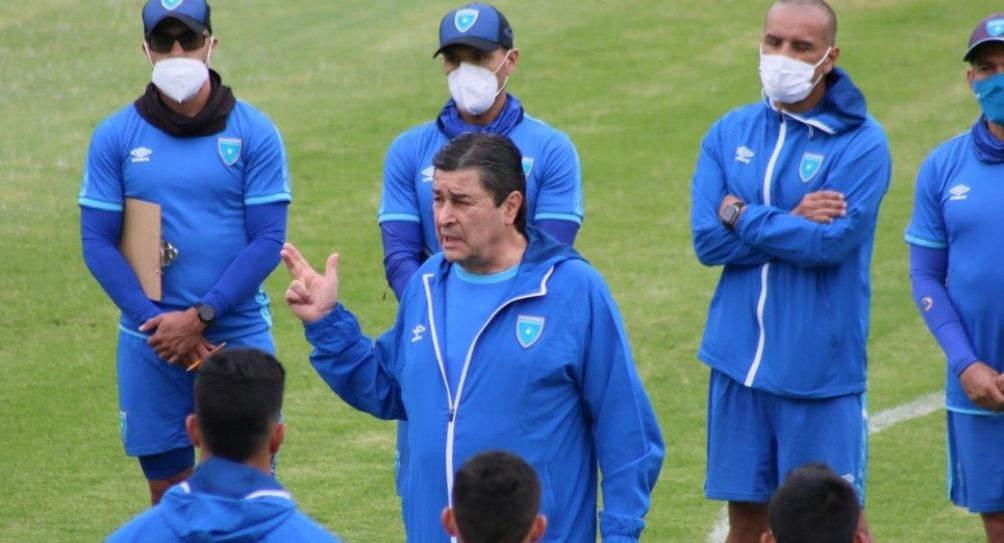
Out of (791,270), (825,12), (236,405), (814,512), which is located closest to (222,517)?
→ (236,405)

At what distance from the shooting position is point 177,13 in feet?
24.8

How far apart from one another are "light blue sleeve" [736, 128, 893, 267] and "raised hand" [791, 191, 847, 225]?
0.03 m

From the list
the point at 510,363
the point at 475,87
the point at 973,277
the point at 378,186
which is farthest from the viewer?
the point at 378,186

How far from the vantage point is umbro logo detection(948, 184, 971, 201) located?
7.09m

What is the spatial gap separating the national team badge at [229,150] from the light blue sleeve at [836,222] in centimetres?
206

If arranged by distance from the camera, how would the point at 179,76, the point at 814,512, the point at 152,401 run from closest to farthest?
the point at 814,512
the point at 179,76
the point at 152,401

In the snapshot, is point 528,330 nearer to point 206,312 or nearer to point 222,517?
point 222,517

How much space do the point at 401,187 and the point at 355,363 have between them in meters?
1.60

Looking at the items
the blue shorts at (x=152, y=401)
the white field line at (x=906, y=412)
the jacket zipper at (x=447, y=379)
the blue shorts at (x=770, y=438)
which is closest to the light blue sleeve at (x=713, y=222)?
the blue shorts at (x=770, y=438)

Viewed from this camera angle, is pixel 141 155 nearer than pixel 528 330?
No

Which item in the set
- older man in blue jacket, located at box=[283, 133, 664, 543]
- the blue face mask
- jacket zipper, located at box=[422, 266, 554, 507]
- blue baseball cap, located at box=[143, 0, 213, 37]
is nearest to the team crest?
the blue face mask

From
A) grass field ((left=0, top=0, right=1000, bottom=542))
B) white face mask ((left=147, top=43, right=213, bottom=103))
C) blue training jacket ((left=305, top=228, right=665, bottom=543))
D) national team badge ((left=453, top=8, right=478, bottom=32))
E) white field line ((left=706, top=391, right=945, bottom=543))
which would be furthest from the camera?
white field line ((left=706, top=391, right=945, bottom=543))

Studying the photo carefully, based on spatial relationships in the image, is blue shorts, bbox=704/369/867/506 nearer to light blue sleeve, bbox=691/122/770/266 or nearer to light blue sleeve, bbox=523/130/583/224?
light blue sleeve, bbox=691/122/770/266

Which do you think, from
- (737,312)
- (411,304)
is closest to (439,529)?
(411,304)
